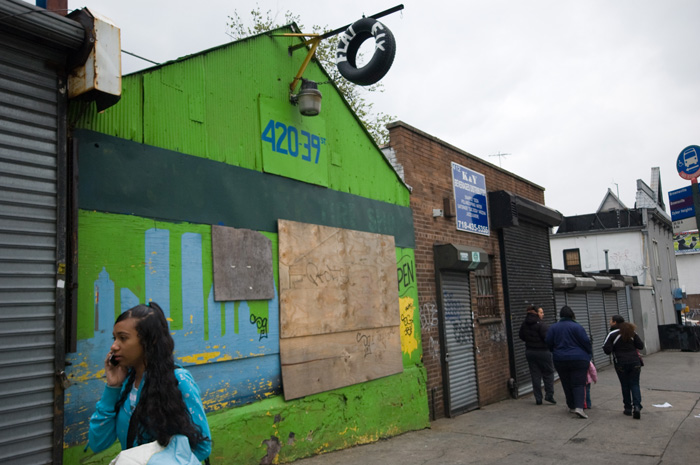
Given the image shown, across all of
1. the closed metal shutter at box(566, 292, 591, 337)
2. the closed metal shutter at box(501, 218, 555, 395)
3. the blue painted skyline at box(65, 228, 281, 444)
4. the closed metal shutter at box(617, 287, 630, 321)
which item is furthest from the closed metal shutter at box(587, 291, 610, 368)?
the blue painted skyline at box(65, 228, 281, 444)

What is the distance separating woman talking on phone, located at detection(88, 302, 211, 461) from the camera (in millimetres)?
2432

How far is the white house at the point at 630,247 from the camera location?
1032 inches

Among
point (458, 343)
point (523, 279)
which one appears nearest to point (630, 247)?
point (523, 279)

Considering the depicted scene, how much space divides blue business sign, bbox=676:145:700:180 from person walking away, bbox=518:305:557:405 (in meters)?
4.21

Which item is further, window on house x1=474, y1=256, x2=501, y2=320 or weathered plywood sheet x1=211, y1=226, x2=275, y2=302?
window on house x1=474, y1=256, x2=501, y2=320

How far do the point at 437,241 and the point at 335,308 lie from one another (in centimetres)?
337

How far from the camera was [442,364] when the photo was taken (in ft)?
31.3

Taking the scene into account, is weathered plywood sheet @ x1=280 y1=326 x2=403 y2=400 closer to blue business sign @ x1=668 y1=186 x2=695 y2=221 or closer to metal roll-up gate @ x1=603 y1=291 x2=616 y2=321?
blue business sign @ x1=668 y1=186 x2=695 y2=221

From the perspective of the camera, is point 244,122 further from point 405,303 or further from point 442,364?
point 442,364

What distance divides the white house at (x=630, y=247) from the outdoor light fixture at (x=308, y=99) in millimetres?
21449

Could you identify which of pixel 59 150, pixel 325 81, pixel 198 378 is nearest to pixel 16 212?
pixel 59 150

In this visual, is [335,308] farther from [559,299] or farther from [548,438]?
[559,299]

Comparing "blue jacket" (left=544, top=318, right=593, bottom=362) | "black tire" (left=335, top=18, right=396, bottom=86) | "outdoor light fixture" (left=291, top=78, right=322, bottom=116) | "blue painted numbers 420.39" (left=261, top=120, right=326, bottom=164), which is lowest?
"blue jacket" (left=544, top=318, right=593, bottom=362)

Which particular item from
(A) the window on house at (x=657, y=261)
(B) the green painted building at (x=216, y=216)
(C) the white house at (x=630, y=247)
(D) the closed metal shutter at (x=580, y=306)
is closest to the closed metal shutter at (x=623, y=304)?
(C) the white house at (x=630, y=247)
